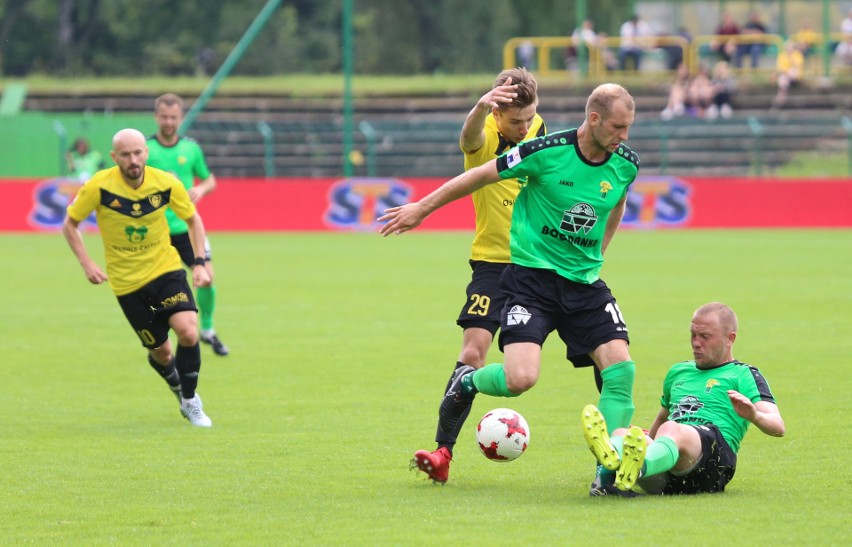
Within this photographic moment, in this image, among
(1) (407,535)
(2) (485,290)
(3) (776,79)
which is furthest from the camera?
(3) (776,79)

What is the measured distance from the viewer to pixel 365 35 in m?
59.1

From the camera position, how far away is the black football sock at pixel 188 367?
29.8ft

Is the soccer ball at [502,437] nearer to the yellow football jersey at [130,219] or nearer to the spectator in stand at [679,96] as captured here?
the yellow football jersey at [130,219]

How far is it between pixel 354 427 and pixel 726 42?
1236 inches

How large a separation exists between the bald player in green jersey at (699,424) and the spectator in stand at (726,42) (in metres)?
32.6

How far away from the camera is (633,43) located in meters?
39.1

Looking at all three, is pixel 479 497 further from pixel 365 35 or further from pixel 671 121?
pixel 365 35

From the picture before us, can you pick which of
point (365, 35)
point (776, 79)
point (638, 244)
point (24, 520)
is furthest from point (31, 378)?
point (365, 35)

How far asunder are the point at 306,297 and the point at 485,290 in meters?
10.2

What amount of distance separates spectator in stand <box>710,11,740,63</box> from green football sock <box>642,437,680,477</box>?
109 feet

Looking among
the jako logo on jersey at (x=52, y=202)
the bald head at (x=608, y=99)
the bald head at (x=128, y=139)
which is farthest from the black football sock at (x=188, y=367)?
the jako logo on jersey at (x=52, y=202)

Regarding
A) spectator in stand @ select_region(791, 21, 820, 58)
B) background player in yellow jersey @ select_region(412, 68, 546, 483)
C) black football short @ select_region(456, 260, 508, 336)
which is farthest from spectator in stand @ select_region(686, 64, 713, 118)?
black football short @ select_region(456, 260, 508, 336)

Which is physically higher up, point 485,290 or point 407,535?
point 485,290

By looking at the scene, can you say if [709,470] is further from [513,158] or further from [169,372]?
[169,372]
